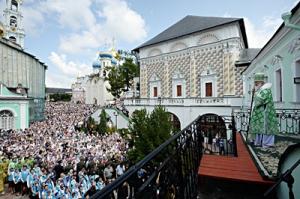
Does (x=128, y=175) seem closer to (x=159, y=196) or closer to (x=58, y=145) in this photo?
(x=159, y=196)

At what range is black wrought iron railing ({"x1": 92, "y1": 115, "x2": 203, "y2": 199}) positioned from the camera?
3.75ft

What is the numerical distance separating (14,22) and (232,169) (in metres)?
57.7

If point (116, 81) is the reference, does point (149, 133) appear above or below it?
below

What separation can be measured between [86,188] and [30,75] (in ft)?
85.1

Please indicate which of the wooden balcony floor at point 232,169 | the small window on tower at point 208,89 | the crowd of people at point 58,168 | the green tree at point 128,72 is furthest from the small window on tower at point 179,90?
the green tree at point 128,72

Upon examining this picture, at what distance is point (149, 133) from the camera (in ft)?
39.3

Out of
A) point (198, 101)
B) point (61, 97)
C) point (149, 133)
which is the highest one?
point (61, 97)

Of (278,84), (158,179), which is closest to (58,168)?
(158,179)

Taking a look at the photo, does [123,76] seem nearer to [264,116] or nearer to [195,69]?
[195,69]

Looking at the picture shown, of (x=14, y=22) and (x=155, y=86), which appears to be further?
(x=14, y=22)

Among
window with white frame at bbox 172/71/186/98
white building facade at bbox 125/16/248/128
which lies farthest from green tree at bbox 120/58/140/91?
window with white frame at bbox 172/71/186/98

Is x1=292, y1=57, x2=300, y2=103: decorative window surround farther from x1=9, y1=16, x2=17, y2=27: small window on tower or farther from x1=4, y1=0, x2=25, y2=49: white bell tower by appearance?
x1=9, y1=16, x2=17, y2=27: small window on tower

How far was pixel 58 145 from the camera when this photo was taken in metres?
14.6

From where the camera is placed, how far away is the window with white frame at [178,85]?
78.6 feet
